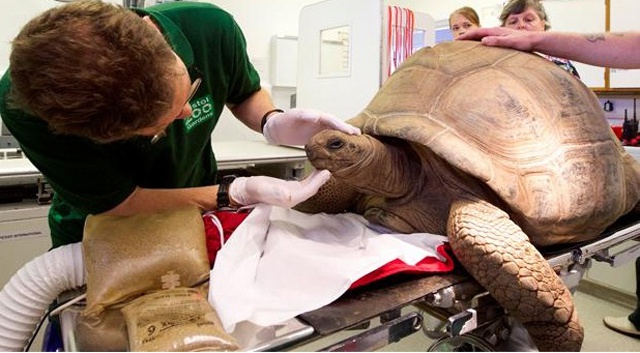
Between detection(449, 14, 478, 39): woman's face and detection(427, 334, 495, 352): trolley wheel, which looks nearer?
detection(427, 334, 495, 352): trolley wheel

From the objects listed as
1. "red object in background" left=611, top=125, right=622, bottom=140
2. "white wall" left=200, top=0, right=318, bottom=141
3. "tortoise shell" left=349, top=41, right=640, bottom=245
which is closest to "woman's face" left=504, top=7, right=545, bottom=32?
"tortoise shell" left=349, top=41, right=640, bottom=245

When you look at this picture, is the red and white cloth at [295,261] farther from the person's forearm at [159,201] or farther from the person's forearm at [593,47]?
the person's forearm at [593,47]

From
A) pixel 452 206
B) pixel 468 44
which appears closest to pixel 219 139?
pixel 468 44

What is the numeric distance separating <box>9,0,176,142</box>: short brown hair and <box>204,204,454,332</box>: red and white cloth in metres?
0.30

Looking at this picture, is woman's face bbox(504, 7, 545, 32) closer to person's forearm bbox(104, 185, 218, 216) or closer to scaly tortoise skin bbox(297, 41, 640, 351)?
scaly tortoise skin bbox(297, 41, 640, 351)

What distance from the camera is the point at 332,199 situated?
120 cm

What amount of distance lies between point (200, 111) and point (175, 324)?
61 cm

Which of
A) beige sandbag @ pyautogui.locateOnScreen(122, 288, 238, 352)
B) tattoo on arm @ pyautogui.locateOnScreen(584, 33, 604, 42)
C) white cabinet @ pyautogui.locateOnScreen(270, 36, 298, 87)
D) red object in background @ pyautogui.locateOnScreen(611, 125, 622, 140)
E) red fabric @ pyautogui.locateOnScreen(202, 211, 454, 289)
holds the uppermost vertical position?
white cabinet @ pyautogui.locateOnScreen(270, 36, 298, 87)

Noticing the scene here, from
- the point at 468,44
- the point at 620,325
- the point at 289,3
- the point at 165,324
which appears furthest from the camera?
the point at 289,3

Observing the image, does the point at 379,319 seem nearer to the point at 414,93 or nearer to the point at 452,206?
the point at 452,206

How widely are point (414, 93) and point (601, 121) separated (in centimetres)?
57

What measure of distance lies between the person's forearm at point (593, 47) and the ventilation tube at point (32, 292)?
53.0 inches

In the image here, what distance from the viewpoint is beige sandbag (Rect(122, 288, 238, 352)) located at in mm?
579

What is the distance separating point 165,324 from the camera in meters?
0.62
